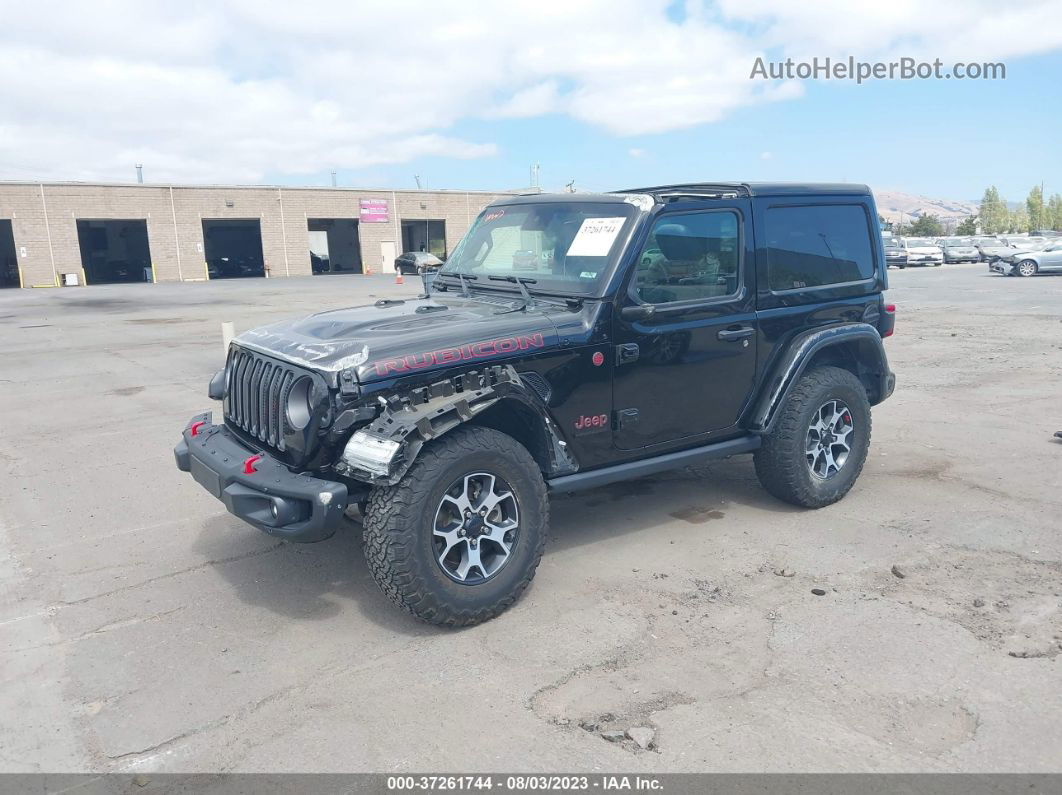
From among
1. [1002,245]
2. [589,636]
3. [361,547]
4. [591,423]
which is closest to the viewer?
[589,636]

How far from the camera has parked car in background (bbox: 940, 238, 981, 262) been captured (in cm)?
4469

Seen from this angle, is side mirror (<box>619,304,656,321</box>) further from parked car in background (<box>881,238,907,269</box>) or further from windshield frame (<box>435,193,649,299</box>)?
parked car in background (<box>881,238,907,269</box>)

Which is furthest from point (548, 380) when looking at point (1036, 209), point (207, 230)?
point (1036, 209)

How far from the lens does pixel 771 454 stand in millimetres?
5426

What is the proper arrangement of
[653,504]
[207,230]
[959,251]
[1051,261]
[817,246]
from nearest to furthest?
[817,246] → [653,504] → [1051,261] → [959,251] → [207,230]

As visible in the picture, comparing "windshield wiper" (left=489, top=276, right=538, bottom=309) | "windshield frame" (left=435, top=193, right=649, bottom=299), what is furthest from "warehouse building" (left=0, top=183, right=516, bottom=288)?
"windshield wiper" (left=489, top=276, right=538, bottom=309)

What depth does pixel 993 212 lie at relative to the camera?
132 m

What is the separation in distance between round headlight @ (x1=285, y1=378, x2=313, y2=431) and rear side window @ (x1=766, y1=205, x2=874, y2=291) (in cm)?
301

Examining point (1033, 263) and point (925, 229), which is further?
point (925, 229)

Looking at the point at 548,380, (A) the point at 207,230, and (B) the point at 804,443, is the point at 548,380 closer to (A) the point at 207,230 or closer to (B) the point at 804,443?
(B) the point at 804,443

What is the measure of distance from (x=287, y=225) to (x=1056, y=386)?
44.7 metres

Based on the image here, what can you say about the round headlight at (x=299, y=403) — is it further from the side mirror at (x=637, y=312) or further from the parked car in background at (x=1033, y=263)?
the parked car in background at (x=1033, y=263)

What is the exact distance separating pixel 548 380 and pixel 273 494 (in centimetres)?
148
